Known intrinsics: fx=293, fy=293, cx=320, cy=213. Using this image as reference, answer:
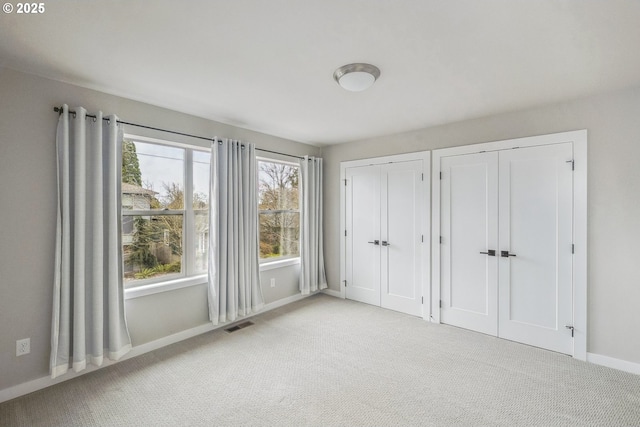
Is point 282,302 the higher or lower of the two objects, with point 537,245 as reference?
lower

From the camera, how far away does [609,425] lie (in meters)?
1.88

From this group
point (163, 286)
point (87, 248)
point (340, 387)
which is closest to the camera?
point (340, 387)

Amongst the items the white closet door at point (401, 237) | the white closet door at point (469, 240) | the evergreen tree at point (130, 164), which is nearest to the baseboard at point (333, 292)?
the white closet door at point (401, 237)

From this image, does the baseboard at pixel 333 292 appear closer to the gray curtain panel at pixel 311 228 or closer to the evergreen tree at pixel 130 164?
the gray curtain panel at pixel 311 228

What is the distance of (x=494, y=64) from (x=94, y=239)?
338cm

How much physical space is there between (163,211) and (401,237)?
2891mm

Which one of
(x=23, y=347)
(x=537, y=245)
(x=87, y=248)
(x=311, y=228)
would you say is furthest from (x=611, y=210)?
(x=23, y=347)

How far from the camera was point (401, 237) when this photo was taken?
3957 millimetres

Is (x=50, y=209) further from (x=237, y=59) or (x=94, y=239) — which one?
(x=237, y=59)

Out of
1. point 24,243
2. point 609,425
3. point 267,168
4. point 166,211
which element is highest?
point 267,168

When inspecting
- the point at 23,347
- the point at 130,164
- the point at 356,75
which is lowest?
the point at 23,347

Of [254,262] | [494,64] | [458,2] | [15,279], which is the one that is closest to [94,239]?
[15,279]

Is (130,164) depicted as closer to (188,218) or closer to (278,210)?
(188,218)

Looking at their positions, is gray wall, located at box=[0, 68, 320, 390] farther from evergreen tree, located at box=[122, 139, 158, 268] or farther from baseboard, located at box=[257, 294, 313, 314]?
baseboard, located at box=[257, 294, 313, 314]
